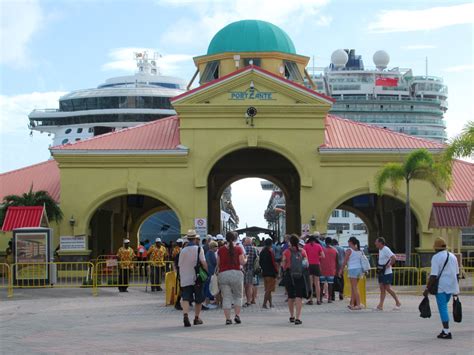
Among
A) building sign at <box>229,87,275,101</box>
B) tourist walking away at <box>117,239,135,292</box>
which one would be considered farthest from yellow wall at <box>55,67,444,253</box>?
tourist walking away at <box>117,239,135,292</box>

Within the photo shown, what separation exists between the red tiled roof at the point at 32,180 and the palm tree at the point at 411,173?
13337mm

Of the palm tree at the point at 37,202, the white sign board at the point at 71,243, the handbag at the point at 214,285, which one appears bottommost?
the handbag at the point at 214,285

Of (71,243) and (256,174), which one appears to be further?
(256,174)

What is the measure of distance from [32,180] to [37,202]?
5.36 meters

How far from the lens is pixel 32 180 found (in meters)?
39.5

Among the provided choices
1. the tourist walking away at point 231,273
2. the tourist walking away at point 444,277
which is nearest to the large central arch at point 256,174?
the tourist walking away at point 231,273

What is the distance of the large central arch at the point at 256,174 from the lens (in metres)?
40.2

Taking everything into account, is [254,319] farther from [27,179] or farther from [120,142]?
[27,179]

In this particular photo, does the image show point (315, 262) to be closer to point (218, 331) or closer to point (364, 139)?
point (218, 331)

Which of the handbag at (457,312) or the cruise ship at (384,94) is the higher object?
the cruise ship at (384,94)

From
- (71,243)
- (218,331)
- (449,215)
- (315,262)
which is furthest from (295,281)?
(71,243)

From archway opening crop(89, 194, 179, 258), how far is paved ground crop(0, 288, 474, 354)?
17425mm

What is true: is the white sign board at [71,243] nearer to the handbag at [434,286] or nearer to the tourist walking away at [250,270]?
the tourist walking away at [250,270]

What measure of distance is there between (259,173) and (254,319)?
2394 centimetres
